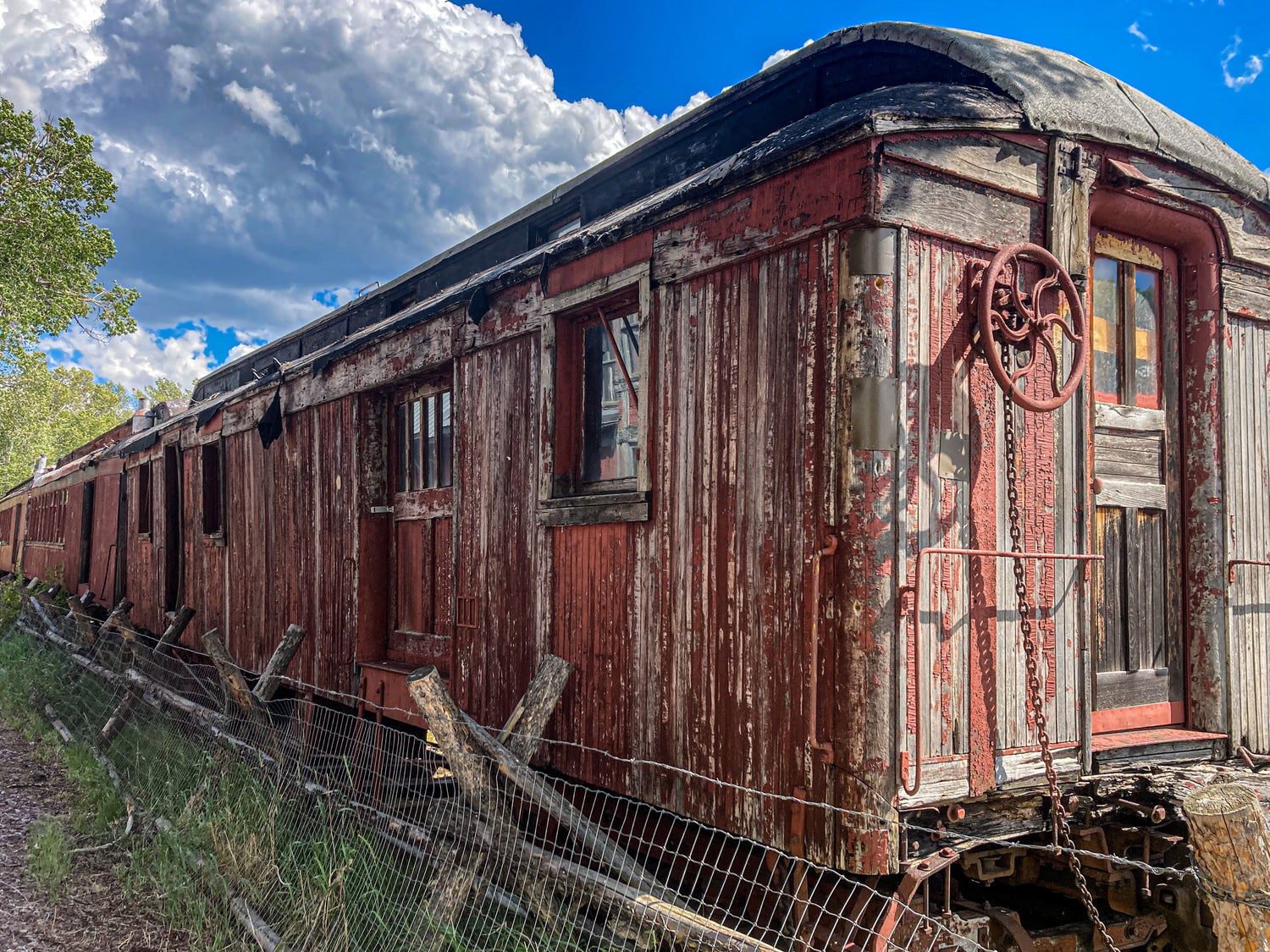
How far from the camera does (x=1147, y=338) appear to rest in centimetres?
456

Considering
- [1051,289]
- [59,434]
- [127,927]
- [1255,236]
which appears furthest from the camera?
[59,434]

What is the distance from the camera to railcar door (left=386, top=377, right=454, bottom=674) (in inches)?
258

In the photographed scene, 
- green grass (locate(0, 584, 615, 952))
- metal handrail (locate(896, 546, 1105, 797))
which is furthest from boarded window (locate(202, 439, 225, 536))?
metal handrail (locate(896, 546, 1105, 797))

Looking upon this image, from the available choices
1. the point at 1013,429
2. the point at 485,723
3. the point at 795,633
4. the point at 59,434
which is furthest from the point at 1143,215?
the point at 59,434

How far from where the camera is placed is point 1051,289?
151 inches

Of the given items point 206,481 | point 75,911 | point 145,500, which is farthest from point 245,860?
point 145,500

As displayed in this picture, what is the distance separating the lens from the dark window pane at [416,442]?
7008 millimetres

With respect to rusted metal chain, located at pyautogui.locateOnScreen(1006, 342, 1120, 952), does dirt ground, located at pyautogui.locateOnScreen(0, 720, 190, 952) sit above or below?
below

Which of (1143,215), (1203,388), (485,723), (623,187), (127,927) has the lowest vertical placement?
(127,927)

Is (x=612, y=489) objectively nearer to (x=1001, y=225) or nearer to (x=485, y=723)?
(x=485, y=723)

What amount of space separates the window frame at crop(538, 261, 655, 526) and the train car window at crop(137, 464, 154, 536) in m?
10.4

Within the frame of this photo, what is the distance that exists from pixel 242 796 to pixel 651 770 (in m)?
3.30

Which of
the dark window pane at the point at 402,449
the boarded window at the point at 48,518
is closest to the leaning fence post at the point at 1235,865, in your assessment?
the dark window pane at the point at 402,449

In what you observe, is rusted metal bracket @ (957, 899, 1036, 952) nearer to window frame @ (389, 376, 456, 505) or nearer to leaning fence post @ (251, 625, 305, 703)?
window frame @ (389, 376, 456, 505)
